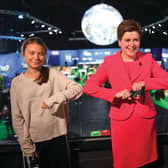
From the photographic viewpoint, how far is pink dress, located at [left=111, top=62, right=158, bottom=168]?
157 centimetres

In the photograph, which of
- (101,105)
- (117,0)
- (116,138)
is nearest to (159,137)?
(101,105)

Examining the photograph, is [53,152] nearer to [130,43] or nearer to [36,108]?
[36,108]

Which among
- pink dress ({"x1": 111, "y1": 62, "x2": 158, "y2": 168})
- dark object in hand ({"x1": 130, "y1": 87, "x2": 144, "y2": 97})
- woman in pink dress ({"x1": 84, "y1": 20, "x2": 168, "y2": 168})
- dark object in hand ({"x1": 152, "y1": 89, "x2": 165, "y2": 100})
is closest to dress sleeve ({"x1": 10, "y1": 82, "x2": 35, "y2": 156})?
woman in pink dress ({"x1": 84, "y1": 20, "x2": 168, "y2": 168})

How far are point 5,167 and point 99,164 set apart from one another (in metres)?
0.92

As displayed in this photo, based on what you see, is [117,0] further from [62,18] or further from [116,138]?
[116,138]

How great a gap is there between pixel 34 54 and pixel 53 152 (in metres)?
0.66

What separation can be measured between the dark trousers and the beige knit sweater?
0.16ft

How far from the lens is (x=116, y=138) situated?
1630mm

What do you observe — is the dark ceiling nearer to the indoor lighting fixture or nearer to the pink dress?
the indoor lighting fixture

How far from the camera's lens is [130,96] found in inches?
58.9

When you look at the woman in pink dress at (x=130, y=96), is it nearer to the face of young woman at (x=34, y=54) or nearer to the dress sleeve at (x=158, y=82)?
the dress sleeve at (x=158, y=82)

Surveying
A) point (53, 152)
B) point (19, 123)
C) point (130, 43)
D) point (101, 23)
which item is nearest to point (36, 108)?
point (19, 123)

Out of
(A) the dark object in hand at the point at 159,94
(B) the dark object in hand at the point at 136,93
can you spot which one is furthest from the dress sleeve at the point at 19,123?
(A) the dark object in hand at the point at 159,94

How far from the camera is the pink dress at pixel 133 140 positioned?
157 centimetres
